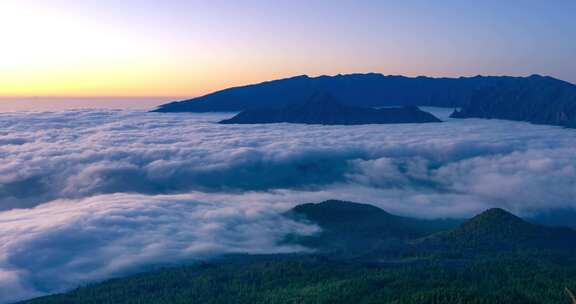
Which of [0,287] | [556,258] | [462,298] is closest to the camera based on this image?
[462,298]

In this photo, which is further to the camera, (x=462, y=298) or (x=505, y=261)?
(x=505, y=261)

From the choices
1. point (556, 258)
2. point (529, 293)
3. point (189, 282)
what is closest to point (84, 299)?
point (189, 282)

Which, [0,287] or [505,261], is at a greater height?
[505,261]

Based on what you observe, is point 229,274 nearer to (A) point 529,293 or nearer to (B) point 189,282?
(B) point 189,282

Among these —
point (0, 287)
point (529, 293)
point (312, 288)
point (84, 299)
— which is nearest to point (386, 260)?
point (312, 288)

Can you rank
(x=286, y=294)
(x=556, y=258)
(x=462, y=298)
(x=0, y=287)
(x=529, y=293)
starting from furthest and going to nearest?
1. (x=0, y=287)
2. (x=556, y=258)
3. (x=286, y=294)
4. (x=529, y=293)
5. (x=462, y=298)

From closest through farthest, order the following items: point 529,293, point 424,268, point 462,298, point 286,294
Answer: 1. point 462,298
2. point 529,293
3. point 286,294
4. point 424,268

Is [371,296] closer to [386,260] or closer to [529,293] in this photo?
[529,293]

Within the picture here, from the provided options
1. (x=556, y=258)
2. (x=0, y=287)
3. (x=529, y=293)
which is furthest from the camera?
(x=0, y=287)

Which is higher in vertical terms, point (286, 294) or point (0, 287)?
point (286, 294)
